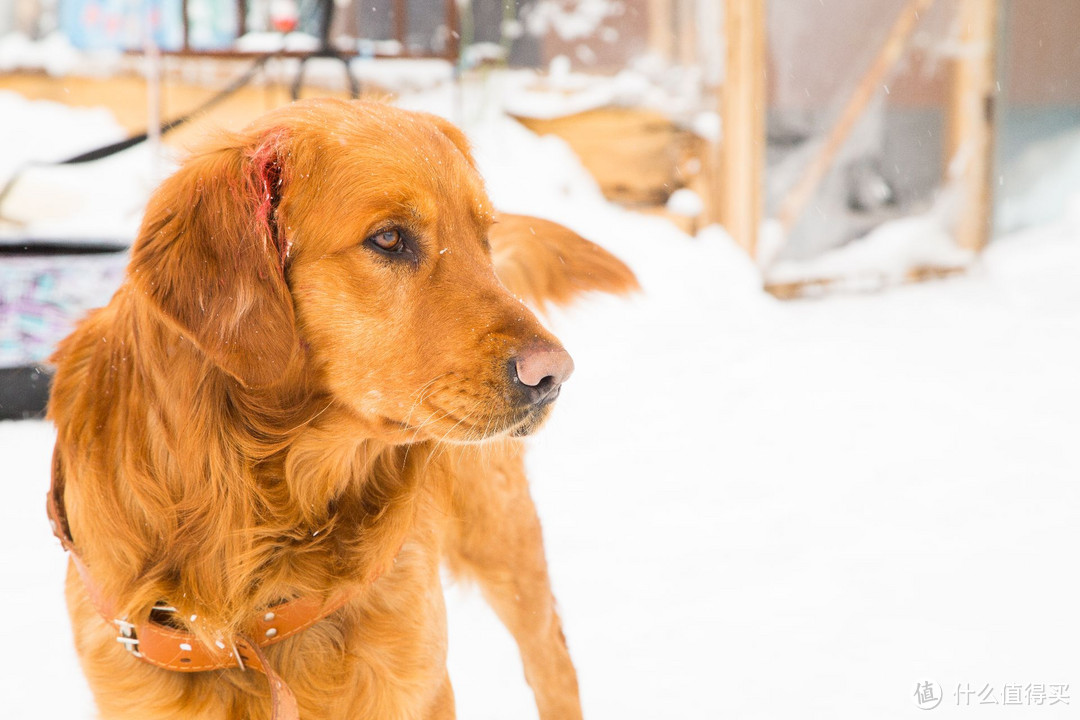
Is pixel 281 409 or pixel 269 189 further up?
pixel 269 189

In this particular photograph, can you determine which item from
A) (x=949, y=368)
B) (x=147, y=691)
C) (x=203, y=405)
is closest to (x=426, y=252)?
(x=203, y=405)

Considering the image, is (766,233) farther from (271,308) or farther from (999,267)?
(271,308)

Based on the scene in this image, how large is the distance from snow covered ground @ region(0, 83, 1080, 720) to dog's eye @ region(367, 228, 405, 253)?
0.83 meters

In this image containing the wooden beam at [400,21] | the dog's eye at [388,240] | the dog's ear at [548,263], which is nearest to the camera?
the dog's eye at [388,240]

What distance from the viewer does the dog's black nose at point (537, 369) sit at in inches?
60.2

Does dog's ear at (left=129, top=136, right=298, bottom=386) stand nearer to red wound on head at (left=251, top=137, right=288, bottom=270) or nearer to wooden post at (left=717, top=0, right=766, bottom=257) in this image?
red wound on head at (left=251, top=137, right=288, bottom=270)

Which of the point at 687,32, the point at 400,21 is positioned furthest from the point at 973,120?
the point at 400,21

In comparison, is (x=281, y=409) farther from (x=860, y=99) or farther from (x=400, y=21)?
(x=860, y=99)

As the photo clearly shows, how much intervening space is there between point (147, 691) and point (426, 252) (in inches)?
36.0

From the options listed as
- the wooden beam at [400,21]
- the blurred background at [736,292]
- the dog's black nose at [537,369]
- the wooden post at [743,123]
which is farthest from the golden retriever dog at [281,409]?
the wooden post at [743,123]

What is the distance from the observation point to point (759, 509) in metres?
3.70

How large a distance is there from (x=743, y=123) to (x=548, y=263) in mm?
5026

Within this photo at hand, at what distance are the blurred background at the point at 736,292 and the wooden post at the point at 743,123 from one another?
0.03 metres

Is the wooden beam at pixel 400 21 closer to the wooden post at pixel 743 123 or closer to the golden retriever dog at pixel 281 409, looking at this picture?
the wooden post at pixel 743 123
